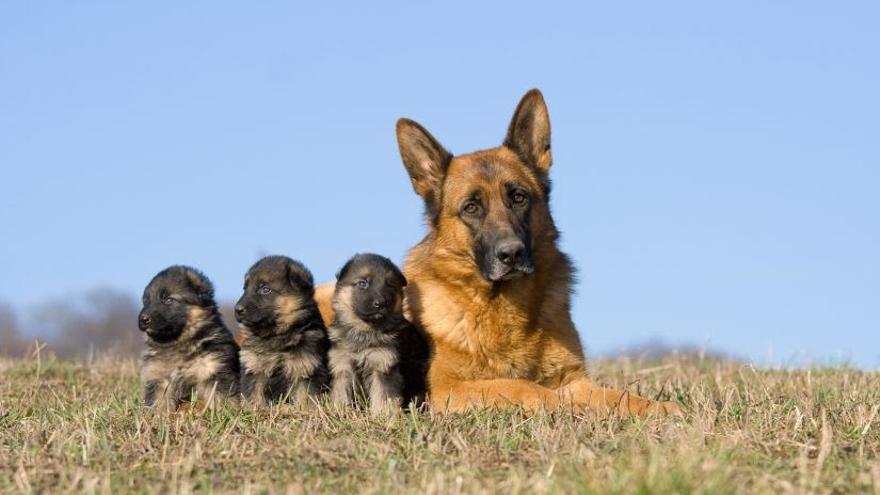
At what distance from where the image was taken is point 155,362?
987 cm

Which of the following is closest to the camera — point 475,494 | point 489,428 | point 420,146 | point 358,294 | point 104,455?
point 475,494

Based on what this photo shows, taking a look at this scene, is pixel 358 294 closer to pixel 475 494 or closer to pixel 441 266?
pixel 441 266

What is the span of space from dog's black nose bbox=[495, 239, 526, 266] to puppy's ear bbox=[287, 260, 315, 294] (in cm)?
170

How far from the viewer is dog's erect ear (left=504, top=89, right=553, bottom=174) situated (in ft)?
33.3

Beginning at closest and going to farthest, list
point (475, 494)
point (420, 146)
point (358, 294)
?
point (475, 494)
point (358, 294)
point (420, 146)

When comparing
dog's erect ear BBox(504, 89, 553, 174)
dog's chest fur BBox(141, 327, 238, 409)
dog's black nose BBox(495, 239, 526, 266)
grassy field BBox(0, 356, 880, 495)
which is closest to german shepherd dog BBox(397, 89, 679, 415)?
dog's black nose BBox(495, 239, 526, 266)

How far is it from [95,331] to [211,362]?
63.6ft

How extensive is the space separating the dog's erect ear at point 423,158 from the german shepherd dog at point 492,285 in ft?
0.04

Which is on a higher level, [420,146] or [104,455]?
[420,146]

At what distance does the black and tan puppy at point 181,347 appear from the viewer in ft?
31.9

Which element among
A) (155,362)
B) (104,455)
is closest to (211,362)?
(155,362)

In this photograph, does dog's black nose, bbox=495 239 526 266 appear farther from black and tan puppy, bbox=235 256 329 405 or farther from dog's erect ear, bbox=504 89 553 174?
black and tan puppy, bbox=235 256 329 405

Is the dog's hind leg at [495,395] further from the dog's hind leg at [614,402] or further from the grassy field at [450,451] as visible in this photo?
the grassy field at [450,451]

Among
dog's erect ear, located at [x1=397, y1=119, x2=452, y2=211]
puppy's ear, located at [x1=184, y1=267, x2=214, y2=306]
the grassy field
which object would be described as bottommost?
the grassy field
